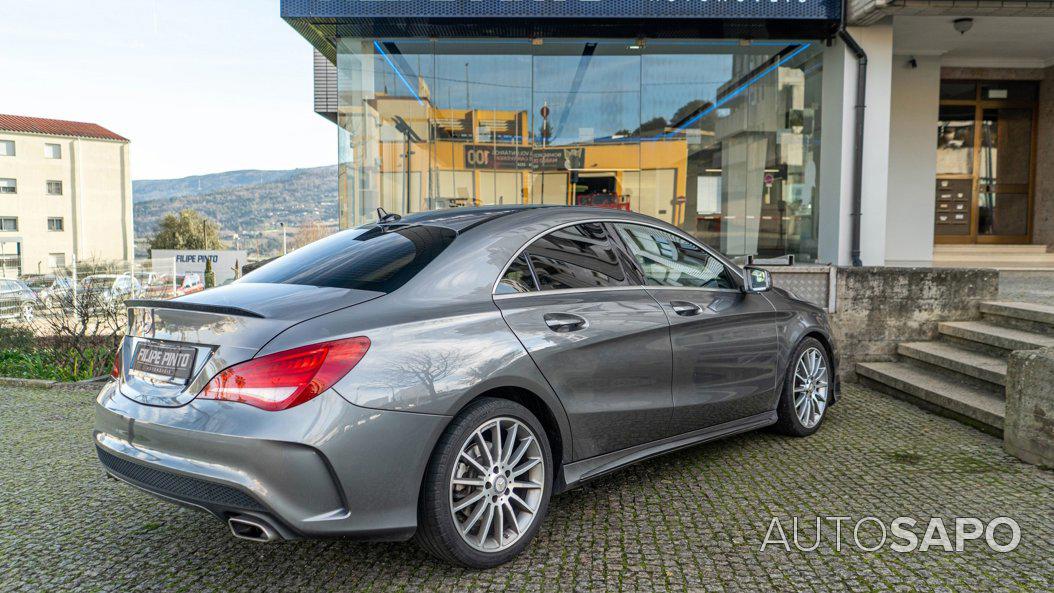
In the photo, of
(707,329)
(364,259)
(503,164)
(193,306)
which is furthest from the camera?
(503,164)

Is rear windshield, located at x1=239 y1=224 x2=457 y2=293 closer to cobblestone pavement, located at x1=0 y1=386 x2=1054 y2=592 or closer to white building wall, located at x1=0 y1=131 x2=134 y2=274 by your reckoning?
cobblestone pavement, located at x1=0 y1=386 x2=1054 y2=592

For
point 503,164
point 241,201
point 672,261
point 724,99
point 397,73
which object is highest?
point 241,201

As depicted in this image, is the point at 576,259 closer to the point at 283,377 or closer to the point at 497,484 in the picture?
the point at 497,484

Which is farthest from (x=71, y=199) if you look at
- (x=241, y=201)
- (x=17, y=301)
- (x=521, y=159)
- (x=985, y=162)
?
(x=985, y=162)

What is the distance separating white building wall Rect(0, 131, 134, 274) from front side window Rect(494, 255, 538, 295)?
239 feet

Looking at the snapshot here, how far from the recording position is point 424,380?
2.79 m

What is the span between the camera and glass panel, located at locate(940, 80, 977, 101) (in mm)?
12281

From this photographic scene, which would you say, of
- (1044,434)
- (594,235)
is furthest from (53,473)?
(1044,434)

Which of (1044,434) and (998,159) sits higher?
(998,159)

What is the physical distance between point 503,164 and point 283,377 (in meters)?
8.75

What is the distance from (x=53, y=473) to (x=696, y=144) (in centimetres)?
916

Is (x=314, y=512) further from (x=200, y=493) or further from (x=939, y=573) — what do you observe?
(x=939, y=573)

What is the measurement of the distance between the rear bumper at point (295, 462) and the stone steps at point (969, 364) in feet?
14.7

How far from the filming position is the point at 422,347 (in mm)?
2832
